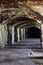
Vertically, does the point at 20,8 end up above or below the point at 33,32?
above

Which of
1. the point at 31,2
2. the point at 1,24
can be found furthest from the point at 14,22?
the point at 31,2

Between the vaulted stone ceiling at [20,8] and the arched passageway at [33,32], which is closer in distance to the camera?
the vaulted stone ceiling at [20,8]

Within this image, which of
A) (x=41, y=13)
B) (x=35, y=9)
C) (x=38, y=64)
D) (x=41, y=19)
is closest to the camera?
(x=38, y=64)

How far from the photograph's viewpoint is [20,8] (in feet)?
38.4

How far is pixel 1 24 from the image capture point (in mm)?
14992

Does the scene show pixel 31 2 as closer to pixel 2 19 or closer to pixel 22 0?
pixel 22 0

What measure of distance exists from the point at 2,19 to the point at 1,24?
24.0 inches

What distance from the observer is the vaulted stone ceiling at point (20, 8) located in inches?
388

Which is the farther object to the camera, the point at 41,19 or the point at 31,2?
the point at 41,19

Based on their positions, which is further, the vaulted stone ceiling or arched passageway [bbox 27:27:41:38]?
arched passageway [bbox 27:27:41:38]

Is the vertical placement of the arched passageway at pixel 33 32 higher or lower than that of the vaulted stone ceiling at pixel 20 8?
lower

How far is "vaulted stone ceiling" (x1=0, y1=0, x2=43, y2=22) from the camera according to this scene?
9852 mm

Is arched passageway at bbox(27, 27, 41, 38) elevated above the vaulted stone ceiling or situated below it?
below

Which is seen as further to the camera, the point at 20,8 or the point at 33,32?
the point at 33,32
